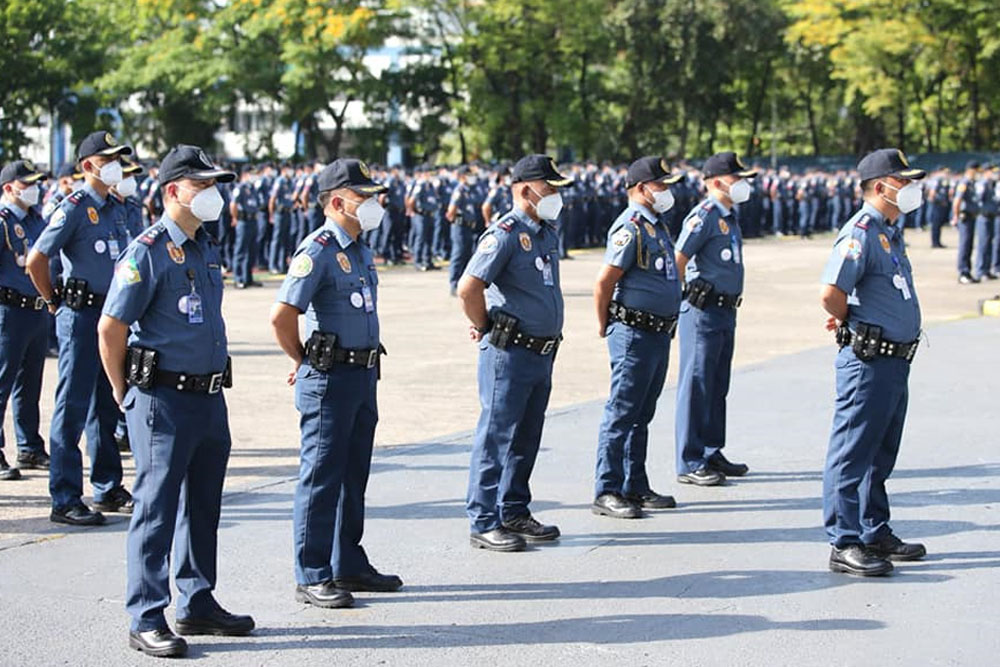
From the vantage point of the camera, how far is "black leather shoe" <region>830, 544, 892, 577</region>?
6590 mm

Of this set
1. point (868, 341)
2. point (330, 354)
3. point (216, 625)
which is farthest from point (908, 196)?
point (216, 625)

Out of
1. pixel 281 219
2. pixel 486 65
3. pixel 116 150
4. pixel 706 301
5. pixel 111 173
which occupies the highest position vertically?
pixel 486 65

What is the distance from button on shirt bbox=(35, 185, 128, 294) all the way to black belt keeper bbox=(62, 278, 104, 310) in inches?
1.2

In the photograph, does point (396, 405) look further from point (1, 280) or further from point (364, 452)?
point (364, 452)

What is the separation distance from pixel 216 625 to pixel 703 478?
390 centimetres

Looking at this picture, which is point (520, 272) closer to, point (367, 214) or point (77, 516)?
point (367, 214)

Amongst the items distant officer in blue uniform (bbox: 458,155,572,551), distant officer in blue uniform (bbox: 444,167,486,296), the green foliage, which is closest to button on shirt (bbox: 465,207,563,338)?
distant officer in blue uniform (bbox: 458,155,572,551)

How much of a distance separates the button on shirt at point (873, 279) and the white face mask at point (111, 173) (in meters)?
4.04

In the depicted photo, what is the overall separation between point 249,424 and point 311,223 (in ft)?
46.2

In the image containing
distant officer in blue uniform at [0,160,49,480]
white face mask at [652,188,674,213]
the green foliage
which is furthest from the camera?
the green foliage

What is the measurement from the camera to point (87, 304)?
7.99 m

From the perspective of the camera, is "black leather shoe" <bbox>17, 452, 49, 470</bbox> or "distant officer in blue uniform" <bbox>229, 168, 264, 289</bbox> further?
→ "distant officer in blue uniform" <bbox>229, 168, 264, 289</bbox>

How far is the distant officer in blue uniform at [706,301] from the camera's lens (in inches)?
343

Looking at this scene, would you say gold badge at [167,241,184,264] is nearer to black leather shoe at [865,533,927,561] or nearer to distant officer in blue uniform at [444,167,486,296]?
black leather shoe at [865,533,927,561]
